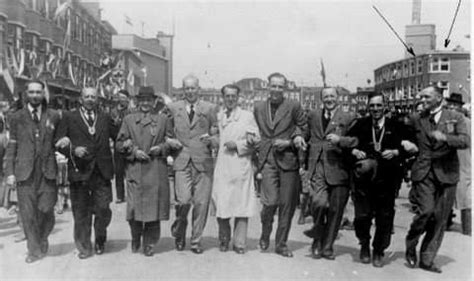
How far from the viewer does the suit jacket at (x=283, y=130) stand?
6188 millimetres

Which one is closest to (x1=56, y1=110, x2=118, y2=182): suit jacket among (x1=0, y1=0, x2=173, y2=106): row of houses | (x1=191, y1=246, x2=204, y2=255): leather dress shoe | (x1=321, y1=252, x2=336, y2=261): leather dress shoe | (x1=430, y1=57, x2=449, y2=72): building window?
(x1=191, y1=246, x2=204, y2=255): leather dress shoe

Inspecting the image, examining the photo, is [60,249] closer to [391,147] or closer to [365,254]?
[365,254]

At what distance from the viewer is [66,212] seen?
350 inches

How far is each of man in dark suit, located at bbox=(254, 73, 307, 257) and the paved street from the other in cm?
36

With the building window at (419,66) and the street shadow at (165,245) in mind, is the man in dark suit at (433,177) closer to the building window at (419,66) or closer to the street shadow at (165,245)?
the street shadow at (165,245)

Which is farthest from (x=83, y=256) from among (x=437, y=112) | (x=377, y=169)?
(x=437, y=112)

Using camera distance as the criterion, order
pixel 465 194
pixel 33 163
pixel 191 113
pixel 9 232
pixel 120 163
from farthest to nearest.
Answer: pixel 120 163 → pixel 465 194 → pixel 9 232 → pixel 191 113 → pixel 33 163

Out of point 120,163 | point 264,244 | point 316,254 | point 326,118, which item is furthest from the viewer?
point 120,163

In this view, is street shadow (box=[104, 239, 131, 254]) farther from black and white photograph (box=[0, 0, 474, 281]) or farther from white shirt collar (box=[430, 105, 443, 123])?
white shirt collar (box=[430, 105, 443, 123])

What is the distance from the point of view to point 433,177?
556 centimetres

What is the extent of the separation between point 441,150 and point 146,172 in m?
3.03

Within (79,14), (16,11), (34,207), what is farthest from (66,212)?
(79,14)

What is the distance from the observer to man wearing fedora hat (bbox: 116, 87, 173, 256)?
6039mm

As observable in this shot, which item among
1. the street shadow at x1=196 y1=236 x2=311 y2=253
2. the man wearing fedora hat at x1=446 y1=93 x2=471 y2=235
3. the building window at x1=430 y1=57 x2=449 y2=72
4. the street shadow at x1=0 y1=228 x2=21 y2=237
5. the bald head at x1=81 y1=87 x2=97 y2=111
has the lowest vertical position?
the street shadow at x1=0 y1=228 x2=21 y2=237
